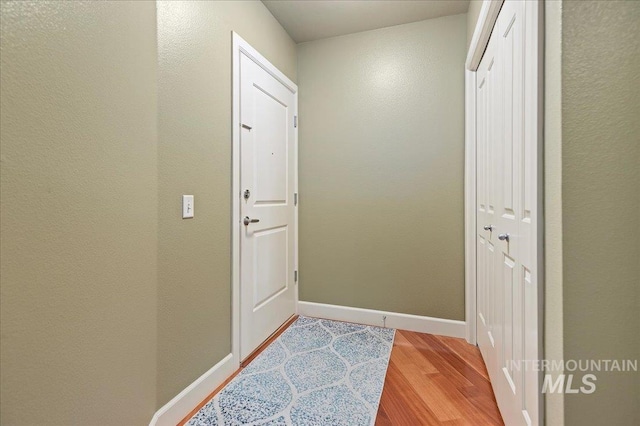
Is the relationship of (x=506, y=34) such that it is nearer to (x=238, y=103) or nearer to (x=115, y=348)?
(x=238, y=103)

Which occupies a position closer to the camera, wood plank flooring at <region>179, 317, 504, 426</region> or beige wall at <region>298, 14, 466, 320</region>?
wood plank flooring at <region>179, 317, 504, 426</region>

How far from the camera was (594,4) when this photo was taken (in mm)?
777

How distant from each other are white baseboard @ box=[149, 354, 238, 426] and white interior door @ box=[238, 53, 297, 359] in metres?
0.18

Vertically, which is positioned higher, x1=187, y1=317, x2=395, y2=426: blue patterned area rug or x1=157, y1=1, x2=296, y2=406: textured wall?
x1=157, y1=1, x2=296, y2=406: textured wall

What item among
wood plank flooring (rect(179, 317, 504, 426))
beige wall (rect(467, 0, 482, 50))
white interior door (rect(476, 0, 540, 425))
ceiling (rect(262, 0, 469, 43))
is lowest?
wood plank flooring (rect(179, 317, 504, 426))

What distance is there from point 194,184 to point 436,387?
5.76 feet

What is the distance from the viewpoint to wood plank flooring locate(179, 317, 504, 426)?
1.50 meters

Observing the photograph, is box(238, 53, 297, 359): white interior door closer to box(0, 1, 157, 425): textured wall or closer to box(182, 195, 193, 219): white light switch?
box(182, 195, 193, 219): white light switch

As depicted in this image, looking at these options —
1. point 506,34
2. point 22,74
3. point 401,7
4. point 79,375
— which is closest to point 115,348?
point 79,375

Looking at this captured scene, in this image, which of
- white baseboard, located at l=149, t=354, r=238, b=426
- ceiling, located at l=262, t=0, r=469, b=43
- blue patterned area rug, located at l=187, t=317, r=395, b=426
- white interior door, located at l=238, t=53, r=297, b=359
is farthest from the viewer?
ceiling, located at l=262, t=0, r=469, b=43

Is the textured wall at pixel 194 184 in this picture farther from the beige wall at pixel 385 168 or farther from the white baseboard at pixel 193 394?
the beige wall at pixel 385 168

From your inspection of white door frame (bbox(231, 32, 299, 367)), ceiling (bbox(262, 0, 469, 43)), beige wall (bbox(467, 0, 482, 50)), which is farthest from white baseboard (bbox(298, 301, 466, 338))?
ceiling (bbox(262, 0, 469, 43))

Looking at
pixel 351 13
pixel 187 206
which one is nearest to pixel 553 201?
pixel 187 206

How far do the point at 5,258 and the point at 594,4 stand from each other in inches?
65.7
